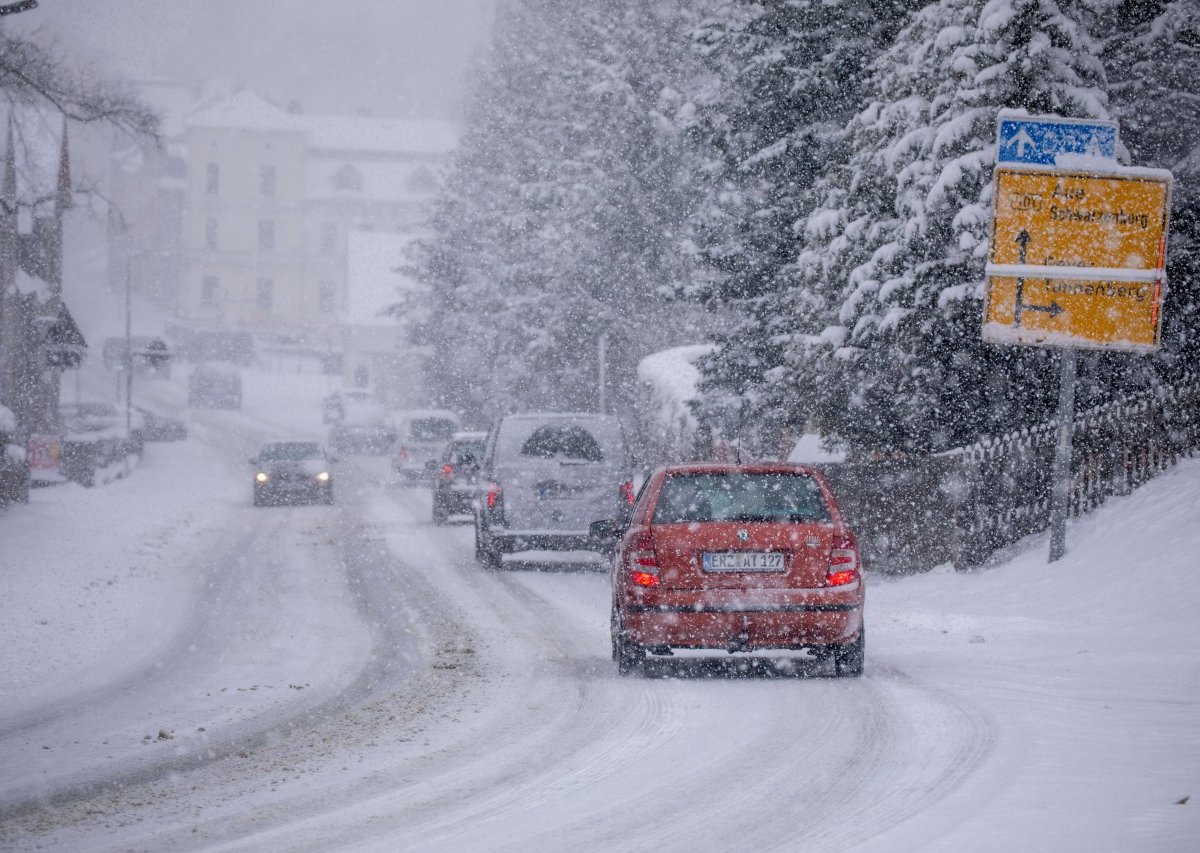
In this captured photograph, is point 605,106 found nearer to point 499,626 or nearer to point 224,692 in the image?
point 499,626

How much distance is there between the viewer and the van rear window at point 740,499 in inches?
432

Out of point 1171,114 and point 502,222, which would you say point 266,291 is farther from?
point 1171,114

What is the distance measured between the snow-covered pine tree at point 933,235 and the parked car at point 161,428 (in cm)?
4675

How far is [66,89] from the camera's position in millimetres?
22578

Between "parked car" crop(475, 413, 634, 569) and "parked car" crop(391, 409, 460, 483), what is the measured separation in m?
21.8

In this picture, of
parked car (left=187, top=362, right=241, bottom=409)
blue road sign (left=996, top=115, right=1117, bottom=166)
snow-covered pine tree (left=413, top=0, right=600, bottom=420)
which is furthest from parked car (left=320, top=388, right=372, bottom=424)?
blue road sign (left=996, top=115, right=1117, bottom=166)

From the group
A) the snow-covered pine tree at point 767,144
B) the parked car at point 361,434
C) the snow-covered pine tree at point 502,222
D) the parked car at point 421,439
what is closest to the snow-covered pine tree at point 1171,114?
the snow-covered pine tree at point 767,144

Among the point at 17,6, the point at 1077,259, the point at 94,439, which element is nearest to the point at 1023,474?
the point at 1077,259

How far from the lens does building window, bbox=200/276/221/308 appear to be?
4331 inches

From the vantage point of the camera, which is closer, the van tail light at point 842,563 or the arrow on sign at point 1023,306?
the van tail light at point 842,563

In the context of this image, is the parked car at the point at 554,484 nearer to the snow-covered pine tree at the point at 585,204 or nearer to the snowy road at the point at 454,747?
the snowy road at the point at 454,747

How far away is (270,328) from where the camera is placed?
11025cm

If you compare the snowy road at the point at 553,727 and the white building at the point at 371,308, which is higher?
the white building at the point at 371,308

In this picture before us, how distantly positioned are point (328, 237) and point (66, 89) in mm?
94599
